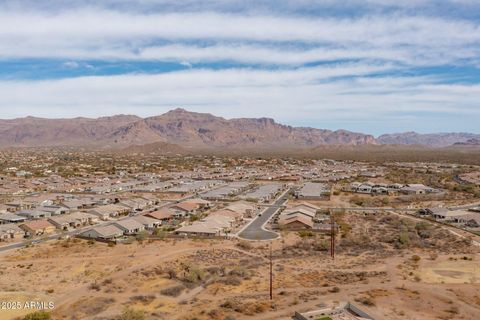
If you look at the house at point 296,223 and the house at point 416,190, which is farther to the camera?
the house at point 416,190

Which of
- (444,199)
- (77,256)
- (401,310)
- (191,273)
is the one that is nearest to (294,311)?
(401,310)

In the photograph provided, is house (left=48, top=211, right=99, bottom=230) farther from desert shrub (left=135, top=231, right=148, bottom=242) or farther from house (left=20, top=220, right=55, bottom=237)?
desert shrub (left=135, top=231, right=148, bottom=242)

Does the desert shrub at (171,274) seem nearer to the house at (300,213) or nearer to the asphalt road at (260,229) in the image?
the asphalt road at (260,229)

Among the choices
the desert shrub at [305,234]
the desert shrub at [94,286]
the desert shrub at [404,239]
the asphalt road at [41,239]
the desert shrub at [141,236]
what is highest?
the desert shrub at [404,239]

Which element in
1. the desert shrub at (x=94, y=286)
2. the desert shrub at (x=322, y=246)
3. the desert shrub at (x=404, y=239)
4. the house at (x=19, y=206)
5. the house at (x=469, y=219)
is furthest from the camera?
the house at (x=19, y=206)

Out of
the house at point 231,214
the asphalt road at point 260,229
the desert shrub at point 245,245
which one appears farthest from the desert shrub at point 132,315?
the house at point 231,214

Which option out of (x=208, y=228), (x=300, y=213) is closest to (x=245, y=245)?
(x=208, y=228)

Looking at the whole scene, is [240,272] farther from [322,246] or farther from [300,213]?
[300,213]

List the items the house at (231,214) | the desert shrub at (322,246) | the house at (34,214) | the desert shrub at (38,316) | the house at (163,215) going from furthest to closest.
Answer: the house at (34,214) → the house at (163,215) → the house at (231,214) → the desert shrub at (322,246) → the desert shrub at (38,316)
